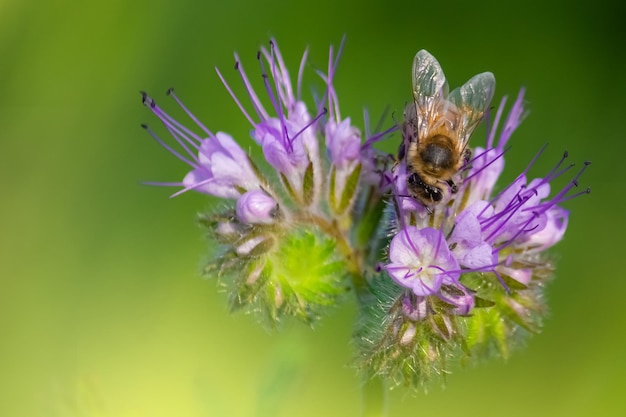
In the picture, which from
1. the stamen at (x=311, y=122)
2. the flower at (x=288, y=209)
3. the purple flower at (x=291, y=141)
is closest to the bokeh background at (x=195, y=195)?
the flower at (x=288, y=209)

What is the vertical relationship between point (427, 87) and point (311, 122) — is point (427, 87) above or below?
above

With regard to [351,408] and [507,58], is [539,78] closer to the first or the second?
[507,58]

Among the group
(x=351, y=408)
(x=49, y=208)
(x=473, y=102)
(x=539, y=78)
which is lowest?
(x=351, y=408)

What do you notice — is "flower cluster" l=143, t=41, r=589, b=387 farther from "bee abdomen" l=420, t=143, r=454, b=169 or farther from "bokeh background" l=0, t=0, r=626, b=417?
"bokeh background" l=0, t=0, r=626, b=417

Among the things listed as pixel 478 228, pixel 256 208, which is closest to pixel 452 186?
pixel 478 228

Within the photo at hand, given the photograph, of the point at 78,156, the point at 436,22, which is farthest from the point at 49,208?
the point at 436,22

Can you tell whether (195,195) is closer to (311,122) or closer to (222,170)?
(222,170)

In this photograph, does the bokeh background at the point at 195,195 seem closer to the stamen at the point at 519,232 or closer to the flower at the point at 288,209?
the flower at the point at 288,209
